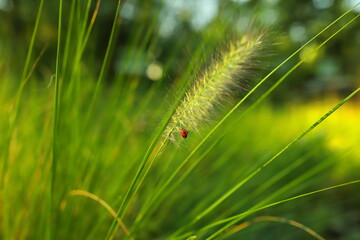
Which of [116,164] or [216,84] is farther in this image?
[116,164]

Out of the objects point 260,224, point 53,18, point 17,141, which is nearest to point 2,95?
point 17,141

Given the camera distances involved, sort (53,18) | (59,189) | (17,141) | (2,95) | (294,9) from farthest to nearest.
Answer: (294,9)
(53,18)
(2,95)
(17,141)
(59,189)

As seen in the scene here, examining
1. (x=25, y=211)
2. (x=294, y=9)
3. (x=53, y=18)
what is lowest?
(x=25, y=211)

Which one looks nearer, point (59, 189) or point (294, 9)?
point (59, 189)

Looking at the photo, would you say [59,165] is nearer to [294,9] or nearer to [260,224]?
[260,224]

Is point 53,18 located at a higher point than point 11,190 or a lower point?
higher

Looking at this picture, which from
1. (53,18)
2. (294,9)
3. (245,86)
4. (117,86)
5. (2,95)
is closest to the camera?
(245,86)

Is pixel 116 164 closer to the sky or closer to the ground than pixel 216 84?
closer to the sky
